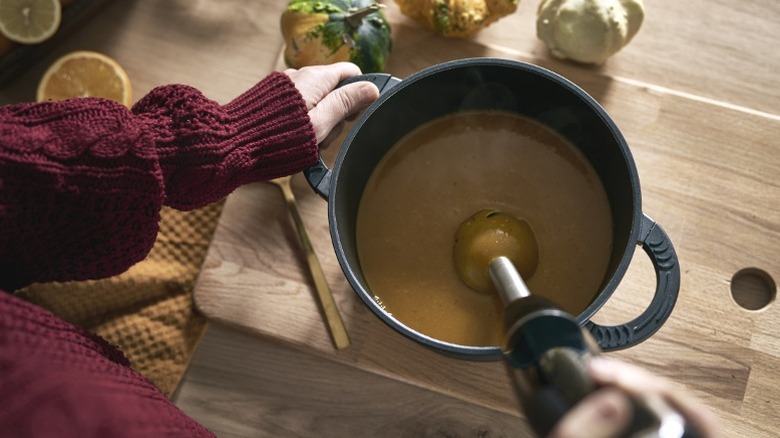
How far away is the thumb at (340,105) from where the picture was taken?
0.79m

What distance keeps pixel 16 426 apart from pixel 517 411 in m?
0.53

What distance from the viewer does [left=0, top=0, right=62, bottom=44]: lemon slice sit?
1002 millimetres

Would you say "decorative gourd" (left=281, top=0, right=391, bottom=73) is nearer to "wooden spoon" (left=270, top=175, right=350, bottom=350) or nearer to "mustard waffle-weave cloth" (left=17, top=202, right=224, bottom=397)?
"wooden spoon" (left=270, top=175, right=350, bottom=350)

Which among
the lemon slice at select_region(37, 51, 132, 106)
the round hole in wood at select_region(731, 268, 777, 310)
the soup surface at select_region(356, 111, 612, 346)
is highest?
the lemon slice at select_region(37, 51, 132, 106)

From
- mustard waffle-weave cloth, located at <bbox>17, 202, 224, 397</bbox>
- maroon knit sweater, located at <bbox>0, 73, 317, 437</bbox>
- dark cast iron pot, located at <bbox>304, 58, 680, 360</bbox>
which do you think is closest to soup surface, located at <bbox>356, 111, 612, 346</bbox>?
dark cast iron pot, located at <bbox>304, 58, 680, 360</bbox>

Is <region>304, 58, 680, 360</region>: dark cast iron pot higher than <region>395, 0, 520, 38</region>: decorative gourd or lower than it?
lower

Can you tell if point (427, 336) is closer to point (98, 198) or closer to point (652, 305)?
point (652, 305)

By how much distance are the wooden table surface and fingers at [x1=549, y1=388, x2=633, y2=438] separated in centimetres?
41

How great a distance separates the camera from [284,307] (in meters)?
0.87

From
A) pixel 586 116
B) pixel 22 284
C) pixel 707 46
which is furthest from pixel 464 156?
pixel 22 284

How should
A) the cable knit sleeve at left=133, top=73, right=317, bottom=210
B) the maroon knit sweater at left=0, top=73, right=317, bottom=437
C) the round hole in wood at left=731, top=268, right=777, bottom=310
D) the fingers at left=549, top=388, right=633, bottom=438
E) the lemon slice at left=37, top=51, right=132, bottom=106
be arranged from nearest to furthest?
the fingers at left=549, top=388, right=633, bottom=438 → the maroon knit sweater at left=0, top=73, right=317, bottom=437 → the cable knit sleeve at left=133, top=73, right=317, bottom=210 → the round hole in wood at left=731, top=268, right=777, bottom=310 → the lemon slice at left=37, top=51, right=132, bottom=106

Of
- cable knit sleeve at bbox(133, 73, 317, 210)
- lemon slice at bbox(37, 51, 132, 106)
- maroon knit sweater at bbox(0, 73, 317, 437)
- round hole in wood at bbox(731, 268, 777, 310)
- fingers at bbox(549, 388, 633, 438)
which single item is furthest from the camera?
lemon slice at bbox(37, 51, 132, 106)

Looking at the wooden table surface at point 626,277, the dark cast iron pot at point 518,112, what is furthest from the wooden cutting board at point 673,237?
the dark cast iron pot at point 518,112

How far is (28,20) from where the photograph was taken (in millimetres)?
1007
